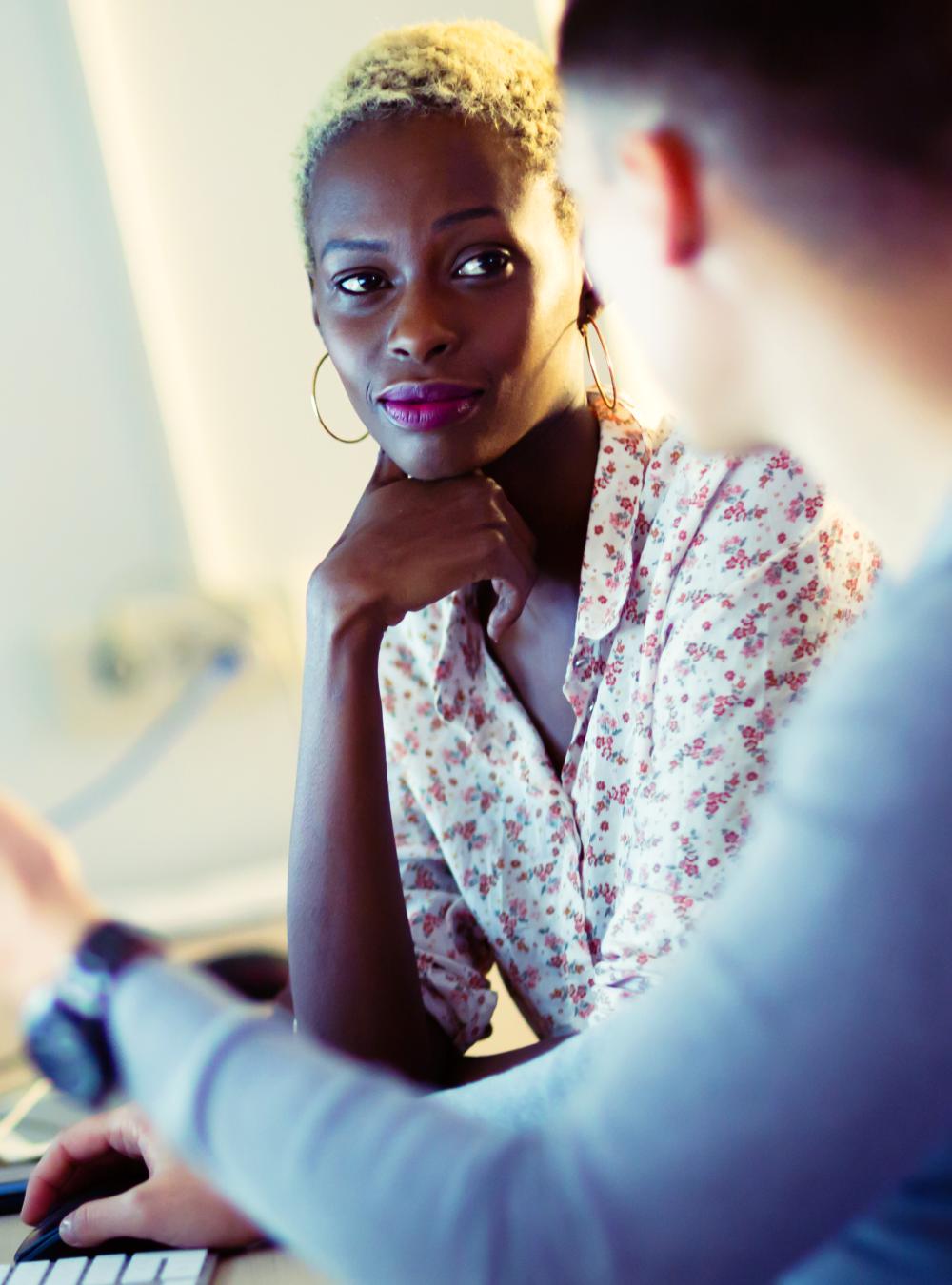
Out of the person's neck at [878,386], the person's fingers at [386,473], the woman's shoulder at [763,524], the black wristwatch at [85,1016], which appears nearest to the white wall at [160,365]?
the person's fingers at [386,473]

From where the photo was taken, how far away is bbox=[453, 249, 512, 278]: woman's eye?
1128mm

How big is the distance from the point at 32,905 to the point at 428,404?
622 mm

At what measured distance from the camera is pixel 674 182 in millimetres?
558

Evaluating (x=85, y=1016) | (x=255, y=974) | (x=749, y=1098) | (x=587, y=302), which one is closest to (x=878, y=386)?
(x=749, y=1098)

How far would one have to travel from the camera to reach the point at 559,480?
125 centimetres

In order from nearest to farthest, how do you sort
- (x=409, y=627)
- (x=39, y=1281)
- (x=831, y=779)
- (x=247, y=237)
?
(x=831, y=779) < (x=39, y=1281) < (x=409, y=627) < (x=247, y=237)

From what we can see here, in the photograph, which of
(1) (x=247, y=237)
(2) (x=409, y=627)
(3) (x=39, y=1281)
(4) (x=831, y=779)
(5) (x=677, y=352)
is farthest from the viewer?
(1) (x=247, y=237)

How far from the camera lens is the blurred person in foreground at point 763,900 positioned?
1.50ft

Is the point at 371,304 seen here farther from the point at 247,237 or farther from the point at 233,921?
the point at 233,921

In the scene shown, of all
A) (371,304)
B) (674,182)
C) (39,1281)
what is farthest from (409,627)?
(674,182)

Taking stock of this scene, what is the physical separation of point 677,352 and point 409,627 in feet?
2.44

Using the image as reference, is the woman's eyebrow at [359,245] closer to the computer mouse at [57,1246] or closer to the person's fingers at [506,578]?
the person's fingers at [506,578]

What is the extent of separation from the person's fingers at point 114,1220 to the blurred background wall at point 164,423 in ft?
4.40

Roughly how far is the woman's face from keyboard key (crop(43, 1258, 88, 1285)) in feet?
2.22
